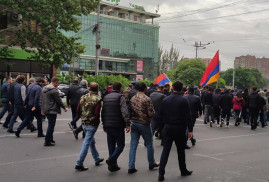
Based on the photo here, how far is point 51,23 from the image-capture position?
2008 centimetres

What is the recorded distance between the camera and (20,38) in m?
20.8

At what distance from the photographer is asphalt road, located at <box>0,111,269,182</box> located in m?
6.17

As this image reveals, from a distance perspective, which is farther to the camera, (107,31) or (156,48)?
(156,48)

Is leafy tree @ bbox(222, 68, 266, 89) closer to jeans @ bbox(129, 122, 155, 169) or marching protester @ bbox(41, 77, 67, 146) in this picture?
Result: marching protester @ bbox(41, 77, 67, 146)

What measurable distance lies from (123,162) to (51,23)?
583 inches

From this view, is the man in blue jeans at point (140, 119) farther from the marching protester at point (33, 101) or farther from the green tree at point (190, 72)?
the green tree at point (190, 72)

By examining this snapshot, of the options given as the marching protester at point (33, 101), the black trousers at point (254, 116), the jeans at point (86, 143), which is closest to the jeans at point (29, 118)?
the marching protester at point (33, 101)

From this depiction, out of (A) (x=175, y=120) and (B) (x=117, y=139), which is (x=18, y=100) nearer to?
(B) (x=117, y=139)

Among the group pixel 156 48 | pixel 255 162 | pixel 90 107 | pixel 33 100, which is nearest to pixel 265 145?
pixel 255 162

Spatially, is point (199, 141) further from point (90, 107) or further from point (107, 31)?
point (107, 31)

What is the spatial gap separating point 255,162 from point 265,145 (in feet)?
9.94

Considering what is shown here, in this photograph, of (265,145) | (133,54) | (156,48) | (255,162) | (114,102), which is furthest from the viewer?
(156,48)

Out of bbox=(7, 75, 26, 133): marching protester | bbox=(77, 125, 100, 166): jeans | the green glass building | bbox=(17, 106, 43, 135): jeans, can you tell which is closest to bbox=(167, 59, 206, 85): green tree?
the green glass building

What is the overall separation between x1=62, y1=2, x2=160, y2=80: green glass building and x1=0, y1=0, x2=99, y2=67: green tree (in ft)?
215
